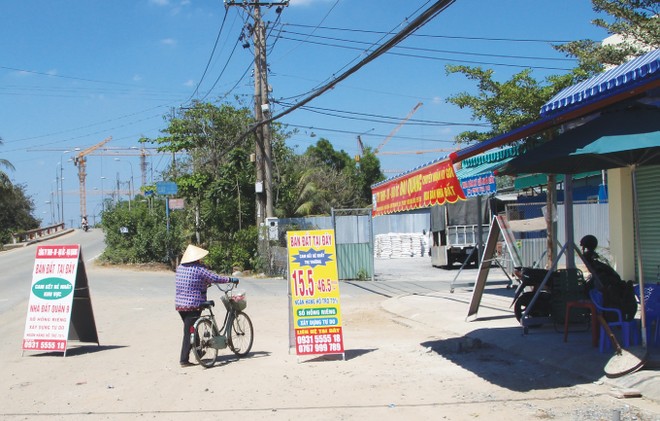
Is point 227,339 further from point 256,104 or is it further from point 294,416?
point 256,104

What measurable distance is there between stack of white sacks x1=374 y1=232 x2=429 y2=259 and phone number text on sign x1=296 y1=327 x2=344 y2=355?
1122 inches

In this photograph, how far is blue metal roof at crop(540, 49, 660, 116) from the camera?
7.17 meters

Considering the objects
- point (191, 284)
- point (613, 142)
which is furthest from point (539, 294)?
point (191, 284)

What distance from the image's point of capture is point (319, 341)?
9.09m

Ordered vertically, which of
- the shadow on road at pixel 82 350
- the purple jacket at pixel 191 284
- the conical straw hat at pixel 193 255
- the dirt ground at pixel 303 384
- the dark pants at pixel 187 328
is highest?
the conical straw hat at pixel 193 255

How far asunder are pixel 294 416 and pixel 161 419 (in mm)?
1283

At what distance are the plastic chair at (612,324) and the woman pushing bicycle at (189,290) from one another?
15.0 ft

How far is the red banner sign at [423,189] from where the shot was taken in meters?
12.7

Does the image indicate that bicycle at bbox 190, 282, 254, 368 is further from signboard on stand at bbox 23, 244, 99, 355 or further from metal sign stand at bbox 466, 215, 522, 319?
metal sign stand at bbox 466, 215, 522, 319

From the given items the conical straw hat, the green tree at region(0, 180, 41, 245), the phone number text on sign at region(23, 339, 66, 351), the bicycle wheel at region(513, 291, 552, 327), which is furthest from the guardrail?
the bicycle wheel at region(513, 291, 552, 327)

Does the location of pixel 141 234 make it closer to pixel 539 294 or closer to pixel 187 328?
pixel 187 328

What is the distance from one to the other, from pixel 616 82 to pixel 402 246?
98.6 feet

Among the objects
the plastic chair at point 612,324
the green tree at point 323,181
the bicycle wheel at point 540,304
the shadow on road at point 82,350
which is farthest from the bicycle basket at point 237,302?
the green tree at point 323,181

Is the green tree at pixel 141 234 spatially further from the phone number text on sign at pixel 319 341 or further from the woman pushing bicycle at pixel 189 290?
the phone number text on sign at pixel 319 341
